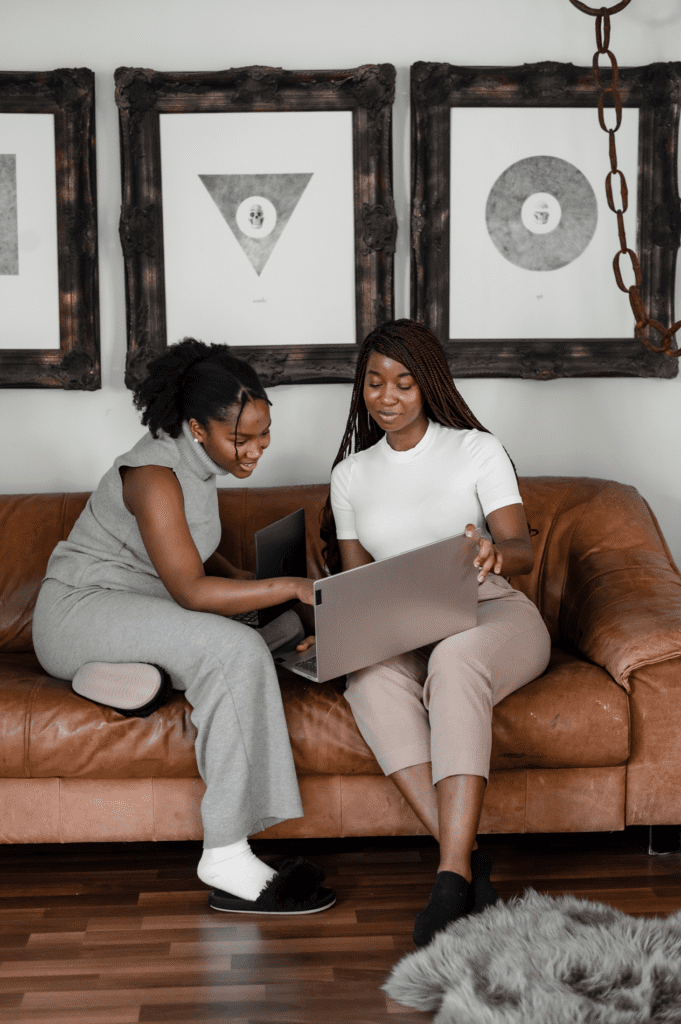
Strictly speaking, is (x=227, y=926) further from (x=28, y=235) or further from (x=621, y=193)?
(x=621, y=193)

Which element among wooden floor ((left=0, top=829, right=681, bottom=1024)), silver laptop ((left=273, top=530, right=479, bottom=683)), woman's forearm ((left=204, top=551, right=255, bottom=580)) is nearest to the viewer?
wooden floor ((left=0, top=829, right=681, bottom=1024))

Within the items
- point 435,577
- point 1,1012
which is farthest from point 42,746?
point 435,577

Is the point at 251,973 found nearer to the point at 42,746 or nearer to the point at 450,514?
the point at 42,746

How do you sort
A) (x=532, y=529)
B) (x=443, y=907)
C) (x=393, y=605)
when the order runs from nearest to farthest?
(x=443, y=907) < (x=393, y=605) < (x=532, y=529)

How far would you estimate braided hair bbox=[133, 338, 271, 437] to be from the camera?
1.89m

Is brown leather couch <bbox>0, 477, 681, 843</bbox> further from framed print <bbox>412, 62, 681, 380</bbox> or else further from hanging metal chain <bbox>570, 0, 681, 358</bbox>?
framed print <bbox>412, 62, 681, 380</bbox>

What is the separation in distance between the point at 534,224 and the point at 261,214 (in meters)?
0.82

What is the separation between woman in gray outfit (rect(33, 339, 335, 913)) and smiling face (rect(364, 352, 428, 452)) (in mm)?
293

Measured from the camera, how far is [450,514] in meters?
2.05

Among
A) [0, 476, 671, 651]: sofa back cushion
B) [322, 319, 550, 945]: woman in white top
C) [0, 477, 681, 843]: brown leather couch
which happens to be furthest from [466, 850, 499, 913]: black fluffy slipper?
[0, 476, 671, 651]: sofa back cushion

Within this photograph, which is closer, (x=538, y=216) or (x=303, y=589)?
(x=303, y=589)

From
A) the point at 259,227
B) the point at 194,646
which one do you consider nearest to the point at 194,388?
the point at 194,646

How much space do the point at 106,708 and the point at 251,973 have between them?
605 mm

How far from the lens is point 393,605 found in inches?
66.8
